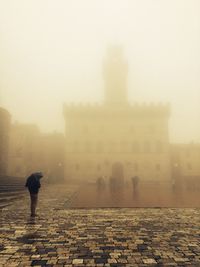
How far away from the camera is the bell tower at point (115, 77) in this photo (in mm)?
45750

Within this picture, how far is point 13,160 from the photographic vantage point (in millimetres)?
44531

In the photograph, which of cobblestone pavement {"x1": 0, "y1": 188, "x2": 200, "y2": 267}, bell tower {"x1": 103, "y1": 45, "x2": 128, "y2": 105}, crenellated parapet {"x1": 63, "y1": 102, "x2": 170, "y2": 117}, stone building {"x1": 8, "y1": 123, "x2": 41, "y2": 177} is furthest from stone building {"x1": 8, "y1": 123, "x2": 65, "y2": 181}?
cobblestone pavement {"x1": 0, "y1": 188, "x2": 200, "y2": 267}

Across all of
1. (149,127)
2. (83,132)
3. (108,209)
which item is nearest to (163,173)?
(149,127)

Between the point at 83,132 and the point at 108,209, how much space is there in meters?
30.7

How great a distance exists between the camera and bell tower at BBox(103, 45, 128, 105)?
4575 centimetres

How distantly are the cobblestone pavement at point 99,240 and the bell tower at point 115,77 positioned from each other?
122 feet

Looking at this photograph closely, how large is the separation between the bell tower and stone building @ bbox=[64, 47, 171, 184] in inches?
137

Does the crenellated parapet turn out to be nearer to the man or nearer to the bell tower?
the bell tower

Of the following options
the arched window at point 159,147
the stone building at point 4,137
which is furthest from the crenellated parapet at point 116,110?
the stone building at point 4,137

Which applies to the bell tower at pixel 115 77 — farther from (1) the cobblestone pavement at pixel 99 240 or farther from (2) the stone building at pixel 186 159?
(1) the cobblestone pavement at pixel 99 240

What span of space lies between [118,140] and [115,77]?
1251 cm

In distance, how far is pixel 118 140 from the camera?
4103 centimetres

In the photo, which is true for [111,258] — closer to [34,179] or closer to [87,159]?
[34,179]

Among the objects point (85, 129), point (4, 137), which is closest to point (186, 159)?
point (85, 129)
